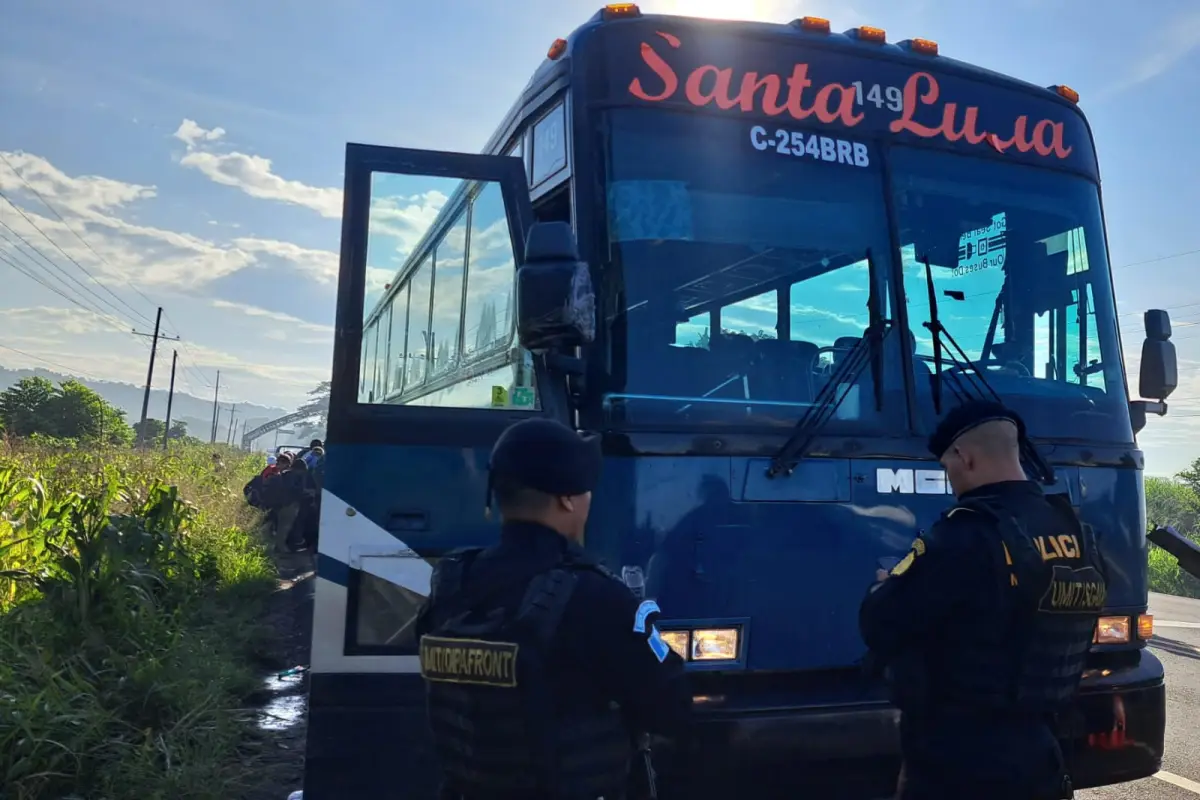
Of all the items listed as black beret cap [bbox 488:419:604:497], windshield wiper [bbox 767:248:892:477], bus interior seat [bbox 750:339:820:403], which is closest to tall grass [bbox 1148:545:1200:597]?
windshield wiper [bbox 767:248:892:477]

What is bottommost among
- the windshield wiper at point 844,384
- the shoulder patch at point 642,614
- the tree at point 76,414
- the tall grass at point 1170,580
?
the tall grass at point 1170,580

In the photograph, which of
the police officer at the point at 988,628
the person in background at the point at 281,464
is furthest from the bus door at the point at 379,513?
the person in background at the point at 281,464

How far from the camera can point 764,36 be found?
3852 mm

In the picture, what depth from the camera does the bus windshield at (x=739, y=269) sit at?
3.46 m

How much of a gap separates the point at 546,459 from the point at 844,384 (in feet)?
6.33

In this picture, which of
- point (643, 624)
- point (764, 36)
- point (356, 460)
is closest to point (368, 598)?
point (356, 460)

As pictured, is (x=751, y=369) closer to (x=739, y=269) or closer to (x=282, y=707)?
(x=739, y=269)

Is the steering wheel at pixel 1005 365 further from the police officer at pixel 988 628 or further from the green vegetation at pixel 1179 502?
the green vegetation at pixel 1179 502

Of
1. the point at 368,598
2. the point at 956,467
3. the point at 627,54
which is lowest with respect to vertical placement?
the point at 368,598

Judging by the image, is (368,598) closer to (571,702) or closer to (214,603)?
(571,702)

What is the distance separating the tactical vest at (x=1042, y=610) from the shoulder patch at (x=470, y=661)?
1233 millimetres

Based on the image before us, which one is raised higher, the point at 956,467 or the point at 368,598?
the point at 956,467

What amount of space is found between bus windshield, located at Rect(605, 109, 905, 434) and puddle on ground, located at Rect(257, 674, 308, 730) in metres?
3.93

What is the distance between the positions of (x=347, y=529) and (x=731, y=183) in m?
1.95
